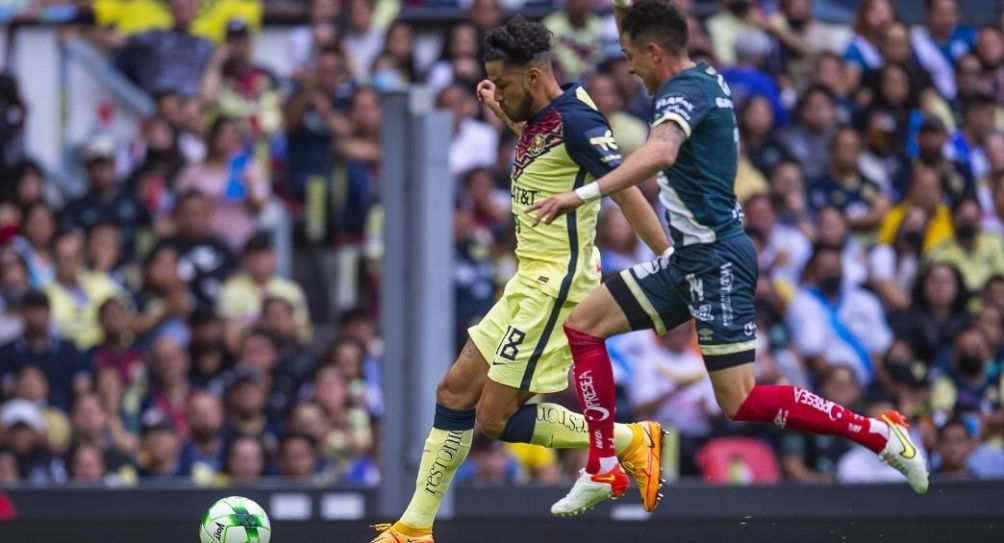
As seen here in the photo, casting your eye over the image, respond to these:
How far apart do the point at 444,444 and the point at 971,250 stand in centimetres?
700

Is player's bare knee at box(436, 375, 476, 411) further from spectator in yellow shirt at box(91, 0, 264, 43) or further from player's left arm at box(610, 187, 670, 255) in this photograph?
spectator in yellow shirt at box(91, 0, 264, 43)

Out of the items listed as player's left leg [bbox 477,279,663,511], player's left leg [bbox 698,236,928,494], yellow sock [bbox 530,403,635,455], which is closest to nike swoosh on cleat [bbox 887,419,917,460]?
player's left leg [bbox 698,236,928,494]

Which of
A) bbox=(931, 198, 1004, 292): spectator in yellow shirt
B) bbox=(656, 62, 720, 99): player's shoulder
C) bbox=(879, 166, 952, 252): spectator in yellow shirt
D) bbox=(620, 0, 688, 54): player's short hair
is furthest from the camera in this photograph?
bbox=(879, 166, 952, 252): spectator in yellow shirt

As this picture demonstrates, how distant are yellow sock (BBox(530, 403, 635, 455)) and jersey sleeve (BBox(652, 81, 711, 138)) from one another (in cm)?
161

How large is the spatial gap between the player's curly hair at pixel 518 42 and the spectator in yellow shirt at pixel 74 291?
19.6 feet

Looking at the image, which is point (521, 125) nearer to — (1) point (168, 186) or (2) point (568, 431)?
(2) point (568, 431)

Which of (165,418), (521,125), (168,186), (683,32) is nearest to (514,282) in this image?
(521,125)

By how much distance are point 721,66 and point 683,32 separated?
23.3 ft

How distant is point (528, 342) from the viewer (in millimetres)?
8945

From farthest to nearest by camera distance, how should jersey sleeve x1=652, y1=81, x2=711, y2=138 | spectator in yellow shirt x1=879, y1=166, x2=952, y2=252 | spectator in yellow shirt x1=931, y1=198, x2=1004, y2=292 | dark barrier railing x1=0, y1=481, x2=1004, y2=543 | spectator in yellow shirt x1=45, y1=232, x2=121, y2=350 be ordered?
spectator in yellow shirt x1=879, y1=166, x2=952, y2=252
spectator in yellow shirt x1=931, y1=198, x2=1004, y2=292
spectator in yellow shirt x1=45, y1=232, x2=121, y2=350
dark barrier railing x1=0, y1=481, x2=1004, y2=543
jersey sleeve x1=652, y1=81, x2=711, y2=138

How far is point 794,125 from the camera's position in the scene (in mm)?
15664

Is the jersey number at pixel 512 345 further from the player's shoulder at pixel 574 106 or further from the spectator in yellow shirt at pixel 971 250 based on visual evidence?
the spectator in yellow shirt at pixel 971 250

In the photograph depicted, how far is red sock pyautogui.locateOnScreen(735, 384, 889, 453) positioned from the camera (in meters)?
8.78

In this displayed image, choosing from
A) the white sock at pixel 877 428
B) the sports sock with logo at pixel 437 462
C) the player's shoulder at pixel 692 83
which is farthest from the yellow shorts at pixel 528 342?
the white sock at pixel 877 428
